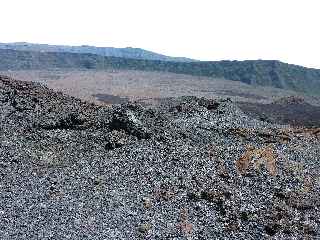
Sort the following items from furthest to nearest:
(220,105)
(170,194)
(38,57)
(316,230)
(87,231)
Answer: (38,57) < (220,105) < (170,194) < (316,230) < (87,231)

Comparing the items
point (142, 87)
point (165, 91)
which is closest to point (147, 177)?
point (165, 91)

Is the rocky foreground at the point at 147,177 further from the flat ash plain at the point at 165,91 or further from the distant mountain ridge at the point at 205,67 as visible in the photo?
the distant mountain ridge at the point at 205,67

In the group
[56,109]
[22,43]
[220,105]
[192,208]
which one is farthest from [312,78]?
[22,43]

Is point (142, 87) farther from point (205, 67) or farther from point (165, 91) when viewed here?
point (205, 67)

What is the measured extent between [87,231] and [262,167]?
7.41m

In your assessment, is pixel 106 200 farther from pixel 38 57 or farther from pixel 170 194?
pixel 38 57

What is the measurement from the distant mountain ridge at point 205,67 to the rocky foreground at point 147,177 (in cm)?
6486

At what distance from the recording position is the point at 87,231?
13.9m

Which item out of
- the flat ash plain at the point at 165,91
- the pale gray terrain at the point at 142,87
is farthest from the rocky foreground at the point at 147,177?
the pale gray terrain at the point at 142,87

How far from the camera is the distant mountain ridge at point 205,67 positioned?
8662 centimetres

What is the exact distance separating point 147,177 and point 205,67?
8035 cm

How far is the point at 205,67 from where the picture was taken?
95.9 meters

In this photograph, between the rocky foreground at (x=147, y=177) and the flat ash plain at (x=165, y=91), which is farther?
the flat ash plain at (x=165, y=91)

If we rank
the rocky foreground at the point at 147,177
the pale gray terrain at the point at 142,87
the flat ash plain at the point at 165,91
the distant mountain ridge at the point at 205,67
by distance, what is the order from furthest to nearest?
the distant mountain ridge at the point at 205,67 → the pale gray terrain at the point at 142,87 → the flat ash plain at the point at 165,91 → the rocky foreground at the point at 147,177
